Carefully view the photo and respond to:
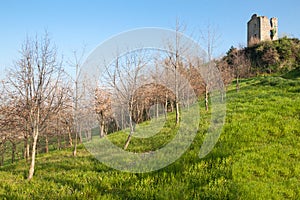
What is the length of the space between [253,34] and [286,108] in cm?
6792

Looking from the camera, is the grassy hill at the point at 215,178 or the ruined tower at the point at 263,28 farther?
the ruined tower at the point at 263,28

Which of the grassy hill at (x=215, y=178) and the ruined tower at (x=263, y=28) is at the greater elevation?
the ruined tower at (x=263, y=28)

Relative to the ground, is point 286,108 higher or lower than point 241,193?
higher

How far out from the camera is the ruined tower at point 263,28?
69812 mm

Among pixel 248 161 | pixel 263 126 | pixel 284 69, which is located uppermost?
pixel 284 69

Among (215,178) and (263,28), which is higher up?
(263,28)

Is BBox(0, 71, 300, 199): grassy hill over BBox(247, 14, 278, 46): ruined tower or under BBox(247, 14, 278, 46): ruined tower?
under

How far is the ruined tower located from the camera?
69812 mm

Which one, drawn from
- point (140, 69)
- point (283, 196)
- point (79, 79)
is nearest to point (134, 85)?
point (140, 69)

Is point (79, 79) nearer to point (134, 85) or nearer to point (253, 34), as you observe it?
point (134, 85)

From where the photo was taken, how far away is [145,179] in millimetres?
5988

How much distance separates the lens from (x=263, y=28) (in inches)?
2756

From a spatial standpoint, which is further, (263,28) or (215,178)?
(263,28)

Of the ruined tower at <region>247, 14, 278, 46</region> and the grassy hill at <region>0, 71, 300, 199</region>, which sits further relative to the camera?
the ruined tower at <region>247, 14, 278, 46</region>
